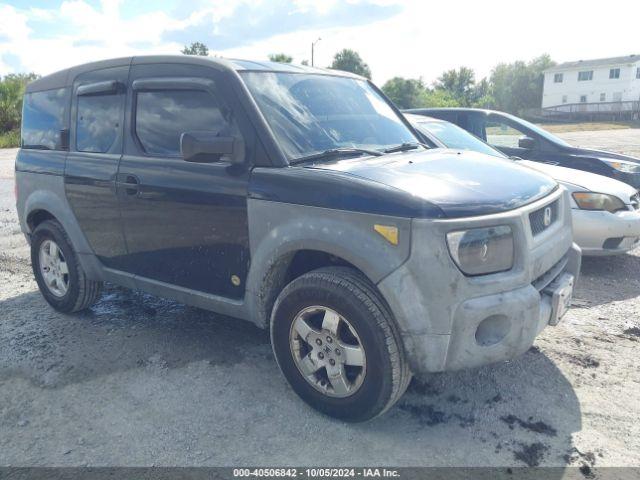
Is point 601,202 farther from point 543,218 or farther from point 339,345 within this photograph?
point 339,345

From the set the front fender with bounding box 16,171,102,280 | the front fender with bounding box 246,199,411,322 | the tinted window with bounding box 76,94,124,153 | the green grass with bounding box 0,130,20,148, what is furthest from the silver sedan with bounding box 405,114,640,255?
the green grass with bounding box 0,130,20,148

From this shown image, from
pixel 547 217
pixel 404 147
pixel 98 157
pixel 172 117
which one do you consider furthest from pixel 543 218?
pixel 98 157

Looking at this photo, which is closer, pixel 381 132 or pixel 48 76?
pixel 381 132

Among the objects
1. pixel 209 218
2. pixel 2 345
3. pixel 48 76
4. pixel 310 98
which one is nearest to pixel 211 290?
pixel 209 218

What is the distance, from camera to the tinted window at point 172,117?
3.52 m

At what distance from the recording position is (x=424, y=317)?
2703 mm

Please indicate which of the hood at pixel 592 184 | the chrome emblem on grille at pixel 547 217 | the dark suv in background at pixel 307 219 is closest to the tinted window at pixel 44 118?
the dark suv in background at pixel 307 219

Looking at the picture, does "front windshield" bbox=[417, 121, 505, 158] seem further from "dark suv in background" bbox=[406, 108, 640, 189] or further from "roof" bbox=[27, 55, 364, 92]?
"roof" bbox=[27, 55, 364, 92]

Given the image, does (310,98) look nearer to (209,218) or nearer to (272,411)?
(209,218)

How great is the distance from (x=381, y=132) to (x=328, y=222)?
1.37 m

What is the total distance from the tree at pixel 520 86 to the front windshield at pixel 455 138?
69868 mm

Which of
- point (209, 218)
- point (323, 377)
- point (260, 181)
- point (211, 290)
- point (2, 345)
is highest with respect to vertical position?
point (260, 181)

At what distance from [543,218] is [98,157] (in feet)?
10.3

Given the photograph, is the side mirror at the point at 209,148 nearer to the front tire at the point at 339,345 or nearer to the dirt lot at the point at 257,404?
the front tire at the point at 339,345
